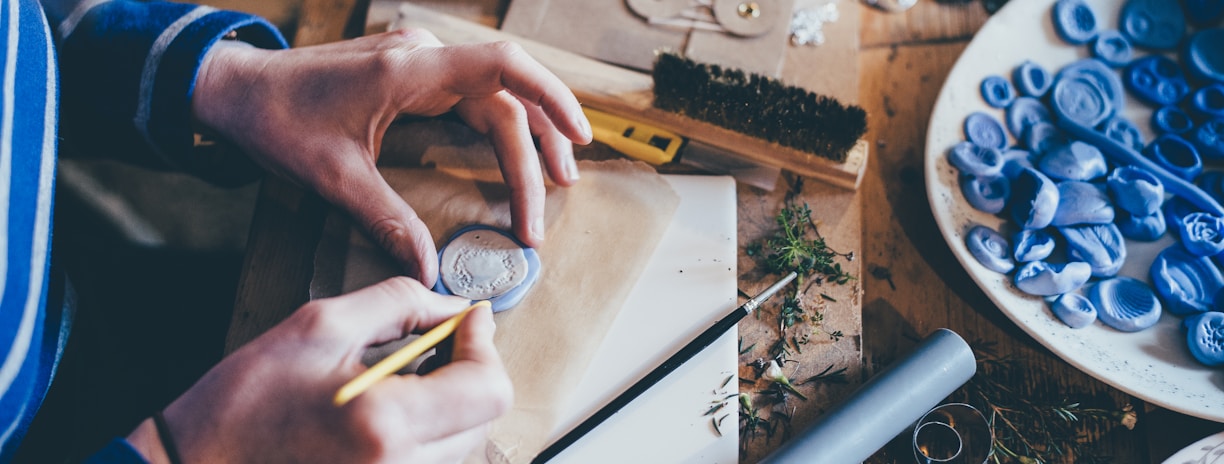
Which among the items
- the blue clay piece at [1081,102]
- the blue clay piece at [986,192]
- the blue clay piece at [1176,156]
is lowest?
the blue clay piece at [986,192]

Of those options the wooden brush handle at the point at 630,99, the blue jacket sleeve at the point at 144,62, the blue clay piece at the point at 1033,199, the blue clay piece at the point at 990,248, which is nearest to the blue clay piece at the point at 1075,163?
the blue clay piece at the point at 1033,199

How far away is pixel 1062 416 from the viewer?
94cm

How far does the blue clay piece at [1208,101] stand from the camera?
1088 millimetres

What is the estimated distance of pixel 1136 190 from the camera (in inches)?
39.0

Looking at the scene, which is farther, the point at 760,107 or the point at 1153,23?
the point at 1153,23

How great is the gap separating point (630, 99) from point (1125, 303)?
2.29 ft

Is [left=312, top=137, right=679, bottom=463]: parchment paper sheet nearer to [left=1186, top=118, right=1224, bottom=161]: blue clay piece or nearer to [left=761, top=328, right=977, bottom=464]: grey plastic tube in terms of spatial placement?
[left=761, top=328, right=977, bottom=464]: grey plastic tube

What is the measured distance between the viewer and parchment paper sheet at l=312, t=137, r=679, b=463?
91 centimetres

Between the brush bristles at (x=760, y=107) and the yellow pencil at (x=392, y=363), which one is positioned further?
the brush bristles at (x=760, y=107)

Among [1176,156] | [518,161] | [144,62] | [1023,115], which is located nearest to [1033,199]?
[1023,115]

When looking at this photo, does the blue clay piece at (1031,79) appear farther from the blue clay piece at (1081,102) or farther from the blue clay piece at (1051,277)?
the blue clay piece at (1051,277)

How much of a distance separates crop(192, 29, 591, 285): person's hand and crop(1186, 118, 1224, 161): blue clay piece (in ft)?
2.84

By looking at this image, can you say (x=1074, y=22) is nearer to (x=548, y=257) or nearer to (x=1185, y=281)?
(x=1185, y=281)

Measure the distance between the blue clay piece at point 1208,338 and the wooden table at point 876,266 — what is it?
0.09 metres
